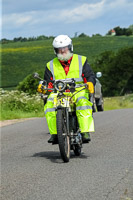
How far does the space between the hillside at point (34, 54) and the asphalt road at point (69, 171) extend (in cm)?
5259

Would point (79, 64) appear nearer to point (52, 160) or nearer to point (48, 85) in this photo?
point (48, 85)

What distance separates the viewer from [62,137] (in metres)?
7.09

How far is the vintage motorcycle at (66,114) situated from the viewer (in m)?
7.24

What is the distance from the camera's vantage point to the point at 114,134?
37.4ft

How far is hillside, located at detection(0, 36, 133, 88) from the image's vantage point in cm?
6794

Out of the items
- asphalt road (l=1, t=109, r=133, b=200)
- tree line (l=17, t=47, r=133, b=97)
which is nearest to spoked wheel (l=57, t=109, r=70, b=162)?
asphalt road (l=1, t=109, r=133, b=200)

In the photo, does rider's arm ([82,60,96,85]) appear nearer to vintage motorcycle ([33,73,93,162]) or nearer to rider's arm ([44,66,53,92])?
vintage motorcycle ([33,73,93,162])

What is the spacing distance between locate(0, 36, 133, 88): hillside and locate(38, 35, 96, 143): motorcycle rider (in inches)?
2129

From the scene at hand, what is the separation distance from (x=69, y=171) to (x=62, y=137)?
62 centimetres

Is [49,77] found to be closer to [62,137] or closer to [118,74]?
[62,137]

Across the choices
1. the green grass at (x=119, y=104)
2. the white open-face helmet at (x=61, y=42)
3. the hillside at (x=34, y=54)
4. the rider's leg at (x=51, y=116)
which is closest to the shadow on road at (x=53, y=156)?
the rider's leg at (x=51, y=116)

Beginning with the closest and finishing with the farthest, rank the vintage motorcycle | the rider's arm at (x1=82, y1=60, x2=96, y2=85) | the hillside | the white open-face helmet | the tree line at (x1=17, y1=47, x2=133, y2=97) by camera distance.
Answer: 1. the vintage motorcycle
2. the white open-face helmet
3. the rider's arm at (x1=82, y1=60, x2=96, y2=85)
4. the hillside
5. the tree line at (x1=17, y1=47, x2=133, y2=97)

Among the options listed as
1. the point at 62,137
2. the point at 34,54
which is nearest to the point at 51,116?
the point at 62,137

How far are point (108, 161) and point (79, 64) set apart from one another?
1.56 metres
